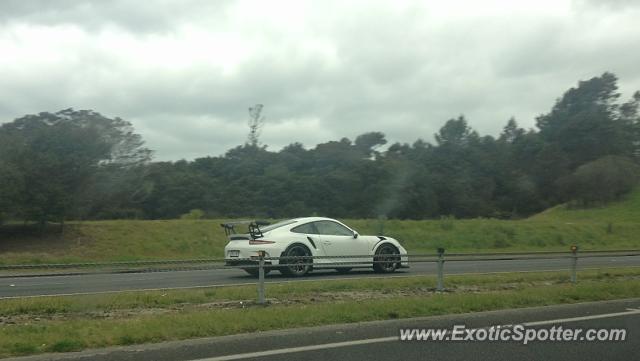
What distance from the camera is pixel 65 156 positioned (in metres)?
35.0

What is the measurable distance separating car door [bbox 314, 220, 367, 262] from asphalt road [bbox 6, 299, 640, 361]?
7.19 m

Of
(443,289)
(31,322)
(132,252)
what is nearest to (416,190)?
(132,252)

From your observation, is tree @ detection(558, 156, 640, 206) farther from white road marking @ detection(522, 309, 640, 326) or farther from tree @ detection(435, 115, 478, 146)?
white road marking @ detection(522, 309, 640, 326)

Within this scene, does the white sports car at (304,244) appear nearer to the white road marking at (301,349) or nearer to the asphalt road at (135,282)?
the asphalt road at (135,282)

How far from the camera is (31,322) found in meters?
9.05

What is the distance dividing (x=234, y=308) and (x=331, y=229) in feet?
22.8

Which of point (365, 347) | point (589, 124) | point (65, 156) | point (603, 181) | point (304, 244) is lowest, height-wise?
point (365, 347)

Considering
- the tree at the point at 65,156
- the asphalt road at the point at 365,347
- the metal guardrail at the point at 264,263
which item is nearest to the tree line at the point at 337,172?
the tree at the point at 65,156

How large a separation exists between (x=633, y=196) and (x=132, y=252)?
63.9 m

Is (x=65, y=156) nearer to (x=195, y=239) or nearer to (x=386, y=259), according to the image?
(x=195, y=239)

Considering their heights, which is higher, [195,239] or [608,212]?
[608,212]

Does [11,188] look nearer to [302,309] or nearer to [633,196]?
[302,309]

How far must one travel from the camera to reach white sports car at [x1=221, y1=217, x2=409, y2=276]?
1559cm

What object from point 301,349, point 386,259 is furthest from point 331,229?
point 301,349
